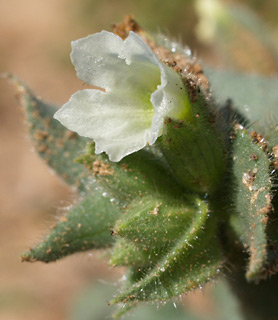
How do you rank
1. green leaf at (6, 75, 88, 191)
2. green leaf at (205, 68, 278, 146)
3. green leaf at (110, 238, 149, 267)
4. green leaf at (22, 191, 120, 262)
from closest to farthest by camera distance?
green leaf at (110, 238, 149, 267)
green leaf at (22, 191, 120, 262)
green leaf at (205, 68, 278, 146)
green leaf at (6, 75, 88, 191)

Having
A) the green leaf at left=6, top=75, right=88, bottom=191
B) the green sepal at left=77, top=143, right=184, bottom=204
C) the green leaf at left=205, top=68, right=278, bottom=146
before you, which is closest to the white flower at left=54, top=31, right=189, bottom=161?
the green sepal at left=77, top=143, right=184, bottom=204

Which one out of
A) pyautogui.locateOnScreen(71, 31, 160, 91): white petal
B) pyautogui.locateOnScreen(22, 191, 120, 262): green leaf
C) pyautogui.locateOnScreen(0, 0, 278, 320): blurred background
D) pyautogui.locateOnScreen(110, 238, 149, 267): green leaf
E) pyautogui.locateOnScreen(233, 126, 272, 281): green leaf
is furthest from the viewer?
pyautogui.locateOnScreen(0, 0, 278, 320): blurred background

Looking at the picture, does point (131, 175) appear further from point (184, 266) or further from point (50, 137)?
point (50, 137)

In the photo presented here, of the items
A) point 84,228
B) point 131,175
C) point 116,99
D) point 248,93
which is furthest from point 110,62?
point 248,93

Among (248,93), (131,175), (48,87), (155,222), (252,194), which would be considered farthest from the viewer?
(48,87)

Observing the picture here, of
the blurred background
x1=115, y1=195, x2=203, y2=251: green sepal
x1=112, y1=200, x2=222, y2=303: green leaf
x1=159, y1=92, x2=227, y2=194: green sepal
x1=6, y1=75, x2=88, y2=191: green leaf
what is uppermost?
the blurred background

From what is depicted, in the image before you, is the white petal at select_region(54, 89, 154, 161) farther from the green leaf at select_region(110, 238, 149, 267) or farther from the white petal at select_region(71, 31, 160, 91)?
the green leaf at select_region(110, 238, 149, 267)
